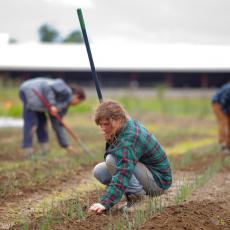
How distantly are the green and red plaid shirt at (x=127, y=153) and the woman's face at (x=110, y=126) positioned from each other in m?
0.06

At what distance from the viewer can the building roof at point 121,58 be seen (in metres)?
30.2

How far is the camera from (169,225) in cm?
400

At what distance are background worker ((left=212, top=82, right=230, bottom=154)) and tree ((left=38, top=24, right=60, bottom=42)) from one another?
5828cm

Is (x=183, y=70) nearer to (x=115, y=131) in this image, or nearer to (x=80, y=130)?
(x=80, y=130)

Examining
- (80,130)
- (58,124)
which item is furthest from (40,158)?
(80,130)

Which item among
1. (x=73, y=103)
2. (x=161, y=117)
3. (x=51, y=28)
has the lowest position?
(x=161, y=117)

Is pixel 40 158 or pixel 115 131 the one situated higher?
pixel 115 131

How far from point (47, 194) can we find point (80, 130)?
7.85 m

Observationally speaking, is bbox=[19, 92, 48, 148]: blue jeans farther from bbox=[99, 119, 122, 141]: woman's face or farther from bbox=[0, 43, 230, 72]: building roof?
bbox=[0, 43, 230, 72]: building roof

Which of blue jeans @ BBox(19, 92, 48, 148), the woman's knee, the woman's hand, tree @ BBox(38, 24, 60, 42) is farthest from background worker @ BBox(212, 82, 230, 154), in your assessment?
tree @ BBox(38, 24, 60, 42)

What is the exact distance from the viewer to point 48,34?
67188 millimetres

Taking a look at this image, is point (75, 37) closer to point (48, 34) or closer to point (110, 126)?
point (48, 34)

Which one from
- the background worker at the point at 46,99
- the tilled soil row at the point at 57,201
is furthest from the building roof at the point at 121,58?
the tilled soil row at the point at 57,201

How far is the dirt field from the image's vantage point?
419cm
